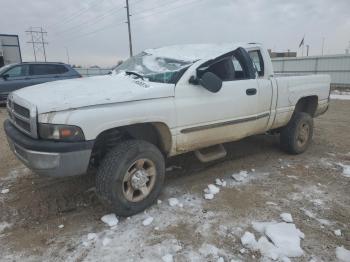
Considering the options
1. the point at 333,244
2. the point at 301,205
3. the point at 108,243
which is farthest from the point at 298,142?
the point at 108,243

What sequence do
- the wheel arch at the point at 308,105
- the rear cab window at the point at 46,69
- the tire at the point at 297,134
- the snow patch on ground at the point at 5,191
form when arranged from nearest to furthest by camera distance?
the snow patch on ground at the point at 5,191
the tire at the point at 297,134
the wheel arch at the point at 308,105
the rear cab window at the point at 46,69

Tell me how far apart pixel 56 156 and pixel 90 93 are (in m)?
0.69

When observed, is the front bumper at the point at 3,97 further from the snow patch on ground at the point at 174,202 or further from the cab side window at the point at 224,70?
the snow patch on ground at the point at 174,202

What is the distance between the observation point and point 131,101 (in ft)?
10.4

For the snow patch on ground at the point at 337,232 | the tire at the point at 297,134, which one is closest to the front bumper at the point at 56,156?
the snow patch on ground at the point at 337,232

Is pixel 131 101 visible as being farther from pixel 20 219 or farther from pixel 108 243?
pixel 20 219

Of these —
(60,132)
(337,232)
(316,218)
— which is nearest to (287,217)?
(316,218)

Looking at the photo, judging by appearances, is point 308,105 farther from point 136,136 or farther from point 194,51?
point 136,136

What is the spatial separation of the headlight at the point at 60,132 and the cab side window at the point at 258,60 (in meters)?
2.92

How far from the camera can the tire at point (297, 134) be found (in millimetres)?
5289

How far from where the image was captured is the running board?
410cm

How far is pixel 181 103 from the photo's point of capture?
356 cm

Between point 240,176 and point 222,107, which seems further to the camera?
point 240,176

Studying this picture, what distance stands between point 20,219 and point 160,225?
148cm
